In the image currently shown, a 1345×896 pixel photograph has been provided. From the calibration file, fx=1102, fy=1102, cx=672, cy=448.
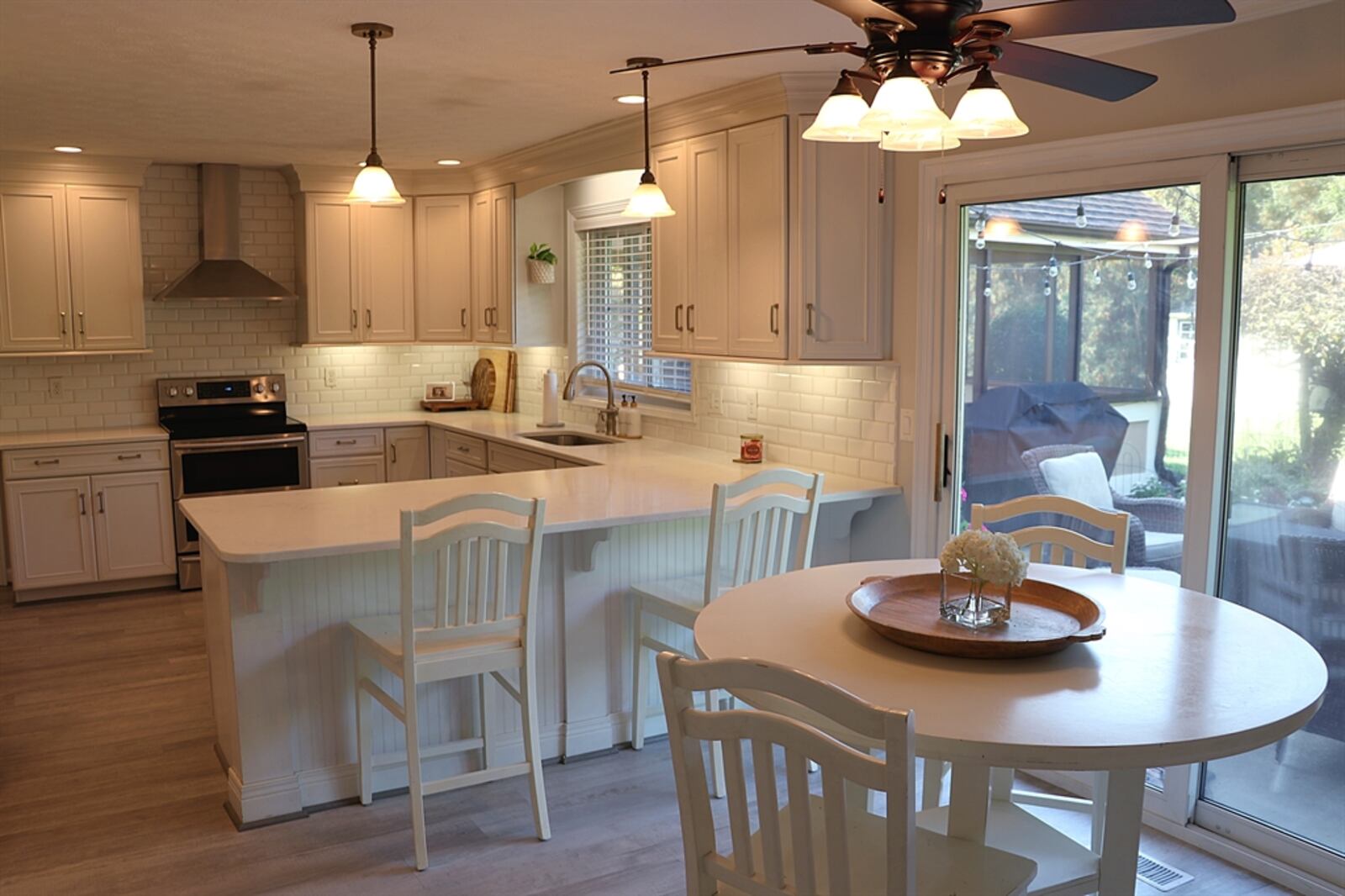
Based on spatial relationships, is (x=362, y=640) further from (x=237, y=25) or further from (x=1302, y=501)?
(x=1302, y=501)

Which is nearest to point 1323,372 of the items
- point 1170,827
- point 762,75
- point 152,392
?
point 1170,827

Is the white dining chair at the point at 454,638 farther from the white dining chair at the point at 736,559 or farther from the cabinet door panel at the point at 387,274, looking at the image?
the cabinet door panel at the point at 387,274

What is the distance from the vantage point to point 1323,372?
2896 millimetres

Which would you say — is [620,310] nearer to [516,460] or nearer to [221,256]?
[516,460]

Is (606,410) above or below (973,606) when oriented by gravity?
above

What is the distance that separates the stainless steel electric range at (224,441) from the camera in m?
6.14

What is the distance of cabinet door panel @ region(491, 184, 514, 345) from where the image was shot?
6.25 m

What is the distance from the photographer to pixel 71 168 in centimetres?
600

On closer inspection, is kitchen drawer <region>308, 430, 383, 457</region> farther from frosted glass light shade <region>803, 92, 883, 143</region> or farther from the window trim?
frosted glass light shade <region>803, 92, 883, 143</region>

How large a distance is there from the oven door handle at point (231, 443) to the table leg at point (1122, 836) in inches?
208

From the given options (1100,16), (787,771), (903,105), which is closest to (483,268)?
(903,105)

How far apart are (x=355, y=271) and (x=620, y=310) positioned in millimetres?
1749

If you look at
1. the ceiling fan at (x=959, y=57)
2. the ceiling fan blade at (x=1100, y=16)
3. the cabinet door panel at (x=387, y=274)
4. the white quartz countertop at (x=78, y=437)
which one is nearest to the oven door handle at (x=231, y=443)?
the white quartz countertop at (x=78, y=437)

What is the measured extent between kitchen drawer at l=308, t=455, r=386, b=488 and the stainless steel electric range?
67mm
